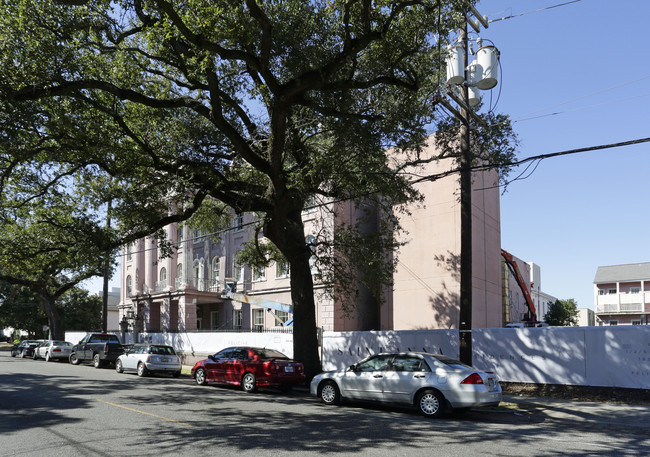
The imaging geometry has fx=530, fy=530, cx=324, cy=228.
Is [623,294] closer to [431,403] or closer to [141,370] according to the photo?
[141,370]

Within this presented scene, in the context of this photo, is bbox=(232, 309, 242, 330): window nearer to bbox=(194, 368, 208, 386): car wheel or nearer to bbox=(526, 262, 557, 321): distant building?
bbox=(194, 368, 208, 386): car wheel

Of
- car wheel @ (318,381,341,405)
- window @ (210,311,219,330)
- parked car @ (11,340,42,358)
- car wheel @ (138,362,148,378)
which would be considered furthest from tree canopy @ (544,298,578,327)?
parked car @ (11,340,42,358)

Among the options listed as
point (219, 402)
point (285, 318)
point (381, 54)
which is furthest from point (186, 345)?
point (381, 54)

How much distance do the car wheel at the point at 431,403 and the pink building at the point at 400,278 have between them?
9038 millimetres

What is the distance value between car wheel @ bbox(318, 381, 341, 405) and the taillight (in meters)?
3.59

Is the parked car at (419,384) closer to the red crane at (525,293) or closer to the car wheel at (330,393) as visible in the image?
the car wheel at (330,393)

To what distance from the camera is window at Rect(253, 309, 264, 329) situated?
3416cm

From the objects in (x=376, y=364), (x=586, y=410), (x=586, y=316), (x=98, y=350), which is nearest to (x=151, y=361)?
(x=98, y=350)

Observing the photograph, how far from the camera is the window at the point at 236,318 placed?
36.3 meters

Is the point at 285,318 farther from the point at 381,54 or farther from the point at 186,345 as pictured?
the point at 381,54

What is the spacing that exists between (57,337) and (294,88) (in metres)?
39.7

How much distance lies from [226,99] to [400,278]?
15.2 m

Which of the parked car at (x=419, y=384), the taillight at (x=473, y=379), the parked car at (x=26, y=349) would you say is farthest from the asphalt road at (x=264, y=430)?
the parked car at (x=26, y=349)

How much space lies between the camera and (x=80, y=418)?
10750mm
